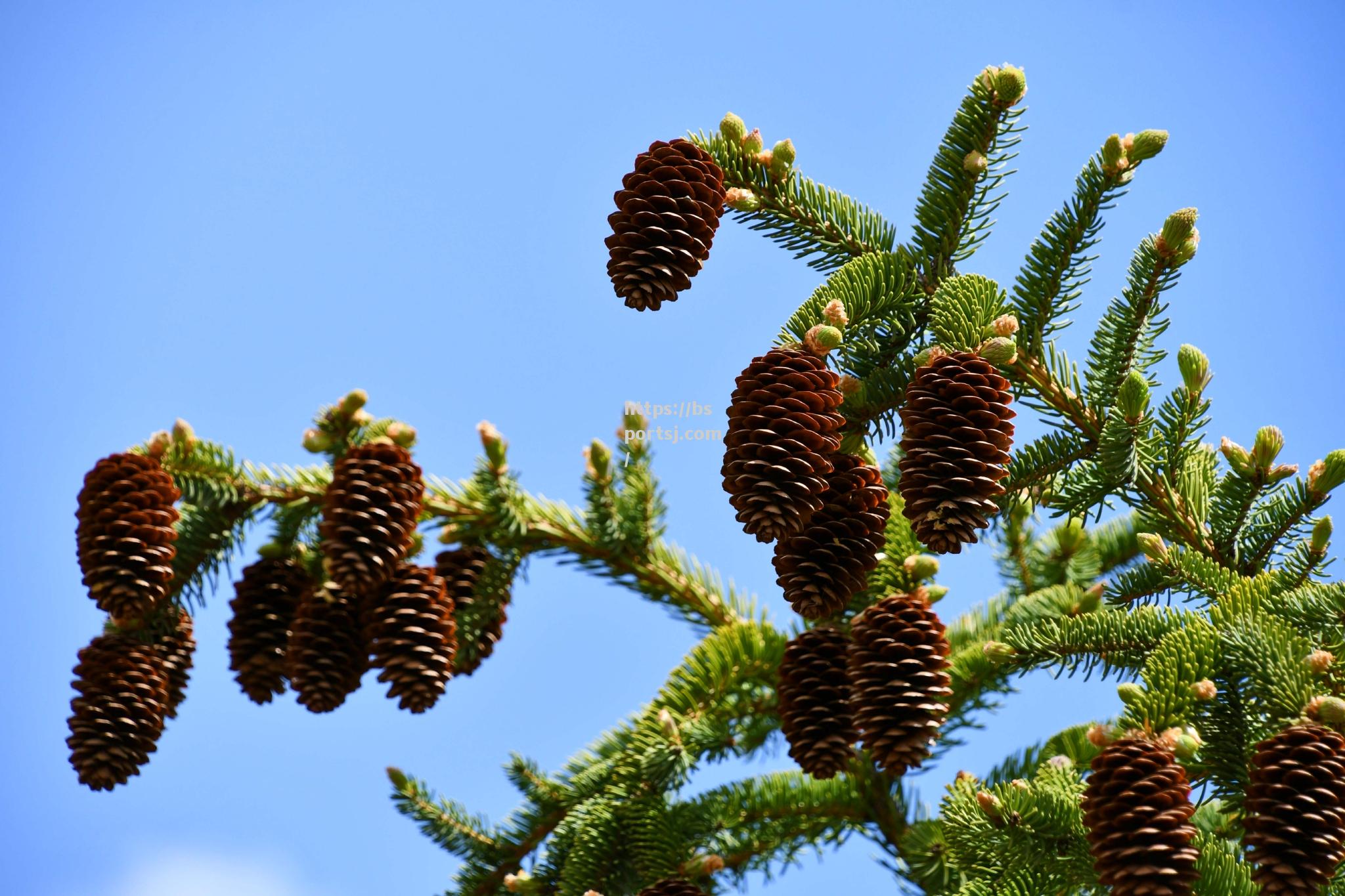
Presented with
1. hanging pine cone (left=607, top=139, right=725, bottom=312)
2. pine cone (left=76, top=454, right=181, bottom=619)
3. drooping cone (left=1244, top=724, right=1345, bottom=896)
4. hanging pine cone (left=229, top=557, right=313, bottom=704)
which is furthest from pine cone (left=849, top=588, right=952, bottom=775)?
pine cone (left=76, top=454, right=181, bottom=619)

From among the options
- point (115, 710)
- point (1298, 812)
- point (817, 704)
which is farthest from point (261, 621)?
point (1298, 812)

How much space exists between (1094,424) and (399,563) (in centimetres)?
166

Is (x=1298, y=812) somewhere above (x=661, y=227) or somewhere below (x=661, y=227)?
below

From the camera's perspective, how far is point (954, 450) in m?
1.73

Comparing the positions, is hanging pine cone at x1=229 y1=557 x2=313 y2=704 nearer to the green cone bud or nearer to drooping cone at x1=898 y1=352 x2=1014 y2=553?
the green cone bud

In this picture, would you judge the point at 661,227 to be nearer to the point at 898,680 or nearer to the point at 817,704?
the point at 898,680

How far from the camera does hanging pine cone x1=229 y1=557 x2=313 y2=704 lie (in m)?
3.00

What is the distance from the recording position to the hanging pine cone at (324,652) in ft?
9.21

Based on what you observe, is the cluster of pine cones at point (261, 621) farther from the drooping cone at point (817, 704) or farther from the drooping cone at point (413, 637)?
the drooping cone at point (817, 704)

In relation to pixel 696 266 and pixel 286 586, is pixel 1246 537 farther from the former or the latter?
pixel 286 586

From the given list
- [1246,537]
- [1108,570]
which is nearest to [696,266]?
[1246,537]

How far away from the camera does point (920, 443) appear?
68.9 inches

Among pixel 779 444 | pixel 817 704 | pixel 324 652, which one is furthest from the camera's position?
pixel 324 652

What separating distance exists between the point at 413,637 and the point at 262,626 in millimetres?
509
